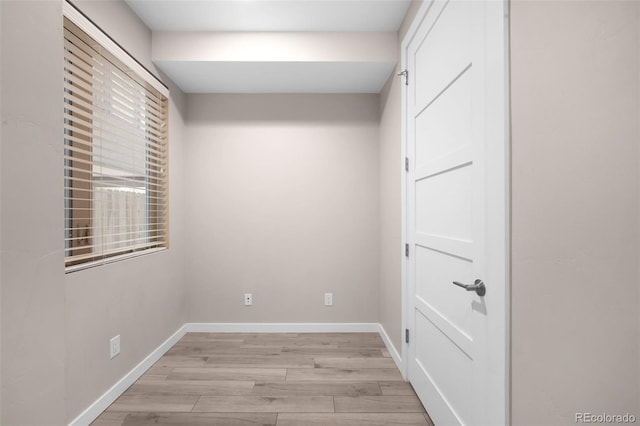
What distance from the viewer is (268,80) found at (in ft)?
9.18

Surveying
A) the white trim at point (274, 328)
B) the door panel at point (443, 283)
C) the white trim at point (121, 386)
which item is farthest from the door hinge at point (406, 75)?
the white trim at point (121, 386)

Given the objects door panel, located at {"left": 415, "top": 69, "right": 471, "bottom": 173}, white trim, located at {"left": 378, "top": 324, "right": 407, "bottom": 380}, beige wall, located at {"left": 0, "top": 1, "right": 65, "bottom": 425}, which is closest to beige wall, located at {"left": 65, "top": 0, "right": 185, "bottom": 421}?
beige wall, located at {"left": 0, "top": 1, "right": 65, "bottom": 425}

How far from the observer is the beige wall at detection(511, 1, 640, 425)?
768 mm

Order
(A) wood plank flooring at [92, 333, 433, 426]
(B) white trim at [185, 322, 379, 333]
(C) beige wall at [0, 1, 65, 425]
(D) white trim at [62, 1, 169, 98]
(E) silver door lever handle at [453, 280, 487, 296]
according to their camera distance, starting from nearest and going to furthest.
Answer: (C) beige wall at [0, 1, 65, 425] < (E) silver door lever handle at [453, 280, 487, 296] < (D) white trim at [62, 1, 169, 98] < (A) wood plank flooring at [92, 333, 433, 426] < (B) white trim at [185, 322, 379, 333]

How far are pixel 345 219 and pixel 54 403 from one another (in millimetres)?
2381

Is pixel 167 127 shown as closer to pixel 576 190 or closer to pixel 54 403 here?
pixel 54 403

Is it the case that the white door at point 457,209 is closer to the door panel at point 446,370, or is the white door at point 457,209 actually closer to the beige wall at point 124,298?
the door panel at point 446,370

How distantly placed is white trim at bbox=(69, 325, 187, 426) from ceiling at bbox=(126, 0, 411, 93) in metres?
2.29

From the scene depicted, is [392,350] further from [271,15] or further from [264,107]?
[271,15]

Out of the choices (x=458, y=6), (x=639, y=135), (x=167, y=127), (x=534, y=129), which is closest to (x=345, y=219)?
(x=167, y=127)

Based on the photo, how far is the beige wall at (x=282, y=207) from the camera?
3.08 metres

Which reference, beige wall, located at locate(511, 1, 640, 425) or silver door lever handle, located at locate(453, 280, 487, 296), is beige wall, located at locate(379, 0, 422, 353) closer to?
silver door lever handle, located at locate(453, 280, 487, 296)

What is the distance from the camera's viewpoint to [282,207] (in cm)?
309

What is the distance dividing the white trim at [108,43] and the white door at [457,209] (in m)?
1.90
